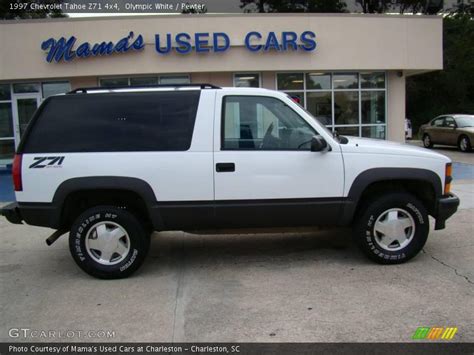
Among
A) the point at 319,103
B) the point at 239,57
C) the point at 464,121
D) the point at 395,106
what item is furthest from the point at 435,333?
the point at 464,121

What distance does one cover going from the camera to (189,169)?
4.96 m

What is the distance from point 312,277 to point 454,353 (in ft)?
5.89

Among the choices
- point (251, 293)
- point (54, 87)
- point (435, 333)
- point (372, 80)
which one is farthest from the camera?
point (372, 80)

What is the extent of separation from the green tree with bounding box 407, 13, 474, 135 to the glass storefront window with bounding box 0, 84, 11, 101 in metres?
33.8

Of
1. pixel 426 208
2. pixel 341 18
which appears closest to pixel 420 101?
pixel 341 18

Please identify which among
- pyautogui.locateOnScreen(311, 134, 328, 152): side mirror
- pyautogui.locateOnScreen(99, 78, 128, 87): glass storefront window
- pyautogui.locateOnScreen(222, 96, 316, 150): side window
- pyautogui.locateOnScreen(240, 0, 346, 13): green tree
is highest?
pyautogui.locateOnScreen(240, 0, 346, 13): green tree

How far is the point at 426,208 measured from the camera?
217 inches

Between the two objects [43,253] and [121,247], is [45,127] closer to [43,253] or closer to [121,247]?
[121,247]

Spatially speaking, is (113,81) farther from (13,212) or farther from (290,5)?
(290,5)

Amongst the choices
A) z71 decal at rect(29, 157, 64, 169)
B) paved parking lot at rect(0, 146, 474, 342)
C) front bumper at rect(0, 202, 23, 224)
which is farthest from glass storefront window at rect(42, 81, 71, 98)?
z71 decal at rect(29, 157, 64, 169)

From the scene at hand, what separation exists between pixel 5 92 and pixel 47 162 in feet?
42.9

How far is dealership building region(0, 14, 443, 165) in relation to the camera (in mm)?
15289

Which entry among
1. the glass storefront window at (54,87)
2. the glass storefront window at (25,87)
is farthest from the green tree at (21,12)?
the glass storefront window at (54,87)

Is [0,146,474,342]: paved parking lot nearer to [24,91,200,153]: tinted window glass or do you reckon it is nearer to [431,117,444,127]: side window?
[24,91,200,153]: tinted window glass
